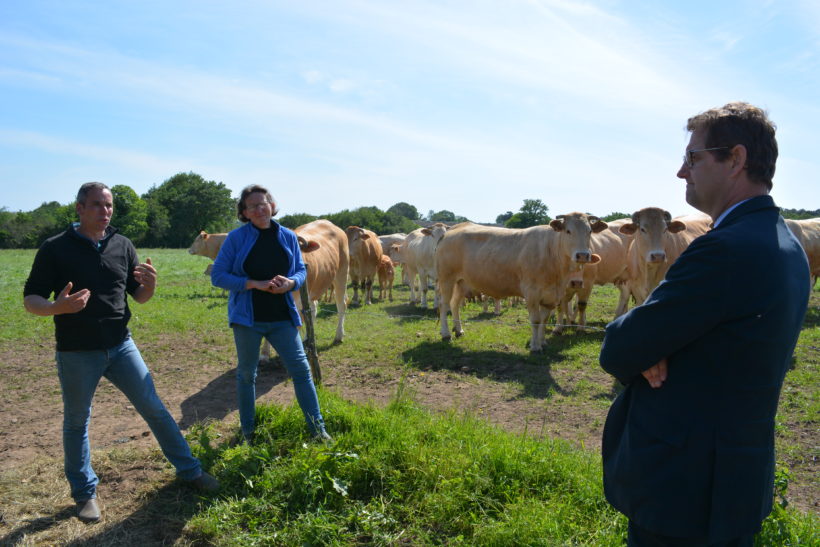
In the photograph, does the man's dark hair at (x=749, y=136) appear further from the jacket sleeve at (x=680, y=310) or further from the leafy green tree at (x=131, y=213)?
the leafy green tree at (x=131, y=213)

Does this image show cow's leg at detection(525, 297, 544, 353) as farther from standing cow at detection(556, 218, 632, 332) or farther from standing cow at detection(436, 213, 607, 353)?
standing cow at detection(556, 218, 632, 332)

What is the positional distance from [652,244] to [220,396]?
285 inches

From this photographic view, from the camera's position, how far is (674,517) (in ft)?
6.15

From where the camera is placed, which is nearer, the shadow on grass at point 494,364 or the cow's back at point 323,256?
the shadow on grass at point 494,364

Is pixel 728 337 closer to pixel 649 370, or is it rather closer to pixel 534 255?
pixel 649 370

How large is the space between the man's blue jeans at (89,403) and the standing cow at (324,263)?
155 inches

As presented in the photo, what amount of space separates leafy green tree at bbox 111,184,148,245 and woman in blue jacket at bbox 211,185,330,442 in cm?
7230

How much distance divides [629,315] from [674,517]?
29.4 inches

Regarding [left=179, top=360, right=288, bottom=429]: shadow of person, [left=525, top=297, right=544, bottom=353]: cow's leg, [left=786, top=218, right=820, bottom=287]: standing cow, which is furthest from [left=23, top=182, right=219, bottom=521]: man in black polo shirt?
[left=786, top=218, right=820, bottom=287]: standing cow

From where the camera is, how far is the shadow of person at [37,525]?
3.77m

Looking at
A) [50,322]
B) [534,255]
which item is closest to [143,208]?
[50,322]

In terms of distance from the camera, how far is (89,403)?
399 centimetres

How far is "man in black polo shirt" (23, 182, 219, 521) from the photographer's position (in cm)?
377

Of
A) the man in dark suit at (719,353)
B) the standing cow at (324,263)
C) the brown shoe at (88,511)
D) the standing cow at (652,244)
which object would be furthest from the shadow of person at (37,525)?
the standing cow at (652,244)
